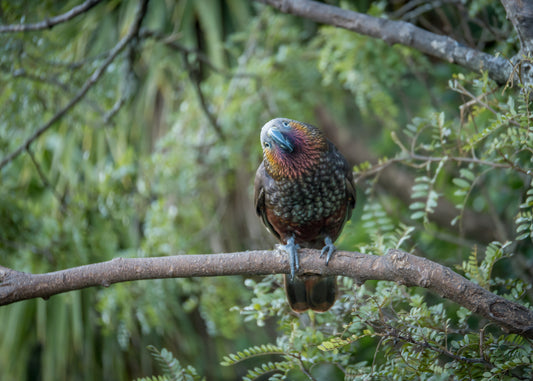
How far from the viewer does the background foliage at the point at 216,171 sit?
7.45 ft

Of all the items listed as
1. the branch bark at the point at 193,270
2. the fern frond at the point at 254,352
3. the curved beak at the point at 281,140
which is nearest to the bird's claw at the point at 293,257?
the branch bark at the point at 193,270

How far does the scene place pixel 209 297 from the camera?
3.45 meters

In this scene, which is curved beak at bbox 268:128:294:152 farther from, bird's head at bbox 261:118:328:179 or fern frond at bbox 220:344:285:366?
fern frond at bbox 220:344:285:366

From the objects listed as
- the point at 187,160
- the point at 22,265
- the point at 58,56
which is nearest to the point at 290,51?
the point at 187,160

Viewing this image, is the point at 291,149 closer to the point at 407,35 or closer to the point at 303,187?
the point at 303,187

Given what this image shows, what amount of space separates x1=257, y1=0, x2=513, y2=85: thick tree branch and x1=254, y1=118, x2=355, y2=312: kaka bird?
1.78 ft

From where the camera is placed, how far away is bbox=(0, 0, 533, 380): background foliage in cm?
227

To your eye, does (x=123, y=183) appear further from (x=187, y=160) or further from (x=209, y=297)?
(x=209, y=297)

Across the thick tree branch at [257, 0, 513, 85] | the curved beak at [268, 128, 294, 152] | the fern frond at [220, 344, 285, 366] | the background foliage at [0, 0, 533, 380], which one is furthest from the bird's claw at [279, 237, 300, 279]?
the thick tree branch at [257, 0, 513, 85]

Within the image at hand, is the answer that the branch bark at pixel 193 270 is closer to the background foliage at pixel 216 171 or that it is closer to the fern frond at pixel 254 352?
the background foliage at pixel 216 171

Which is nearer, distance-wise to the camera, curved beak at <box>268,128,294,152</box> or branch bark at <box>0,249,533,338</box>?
branch bark at <box>0,249,533,338</box>

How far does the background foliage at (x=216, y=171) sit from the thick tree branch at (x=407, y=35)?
0.13 m

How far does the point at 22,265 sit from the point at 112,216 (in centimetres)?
72

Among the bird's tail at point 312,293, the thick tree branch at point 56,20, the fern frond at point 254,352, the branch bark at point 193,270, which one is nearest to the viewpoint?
the branch bark at point 193,270
